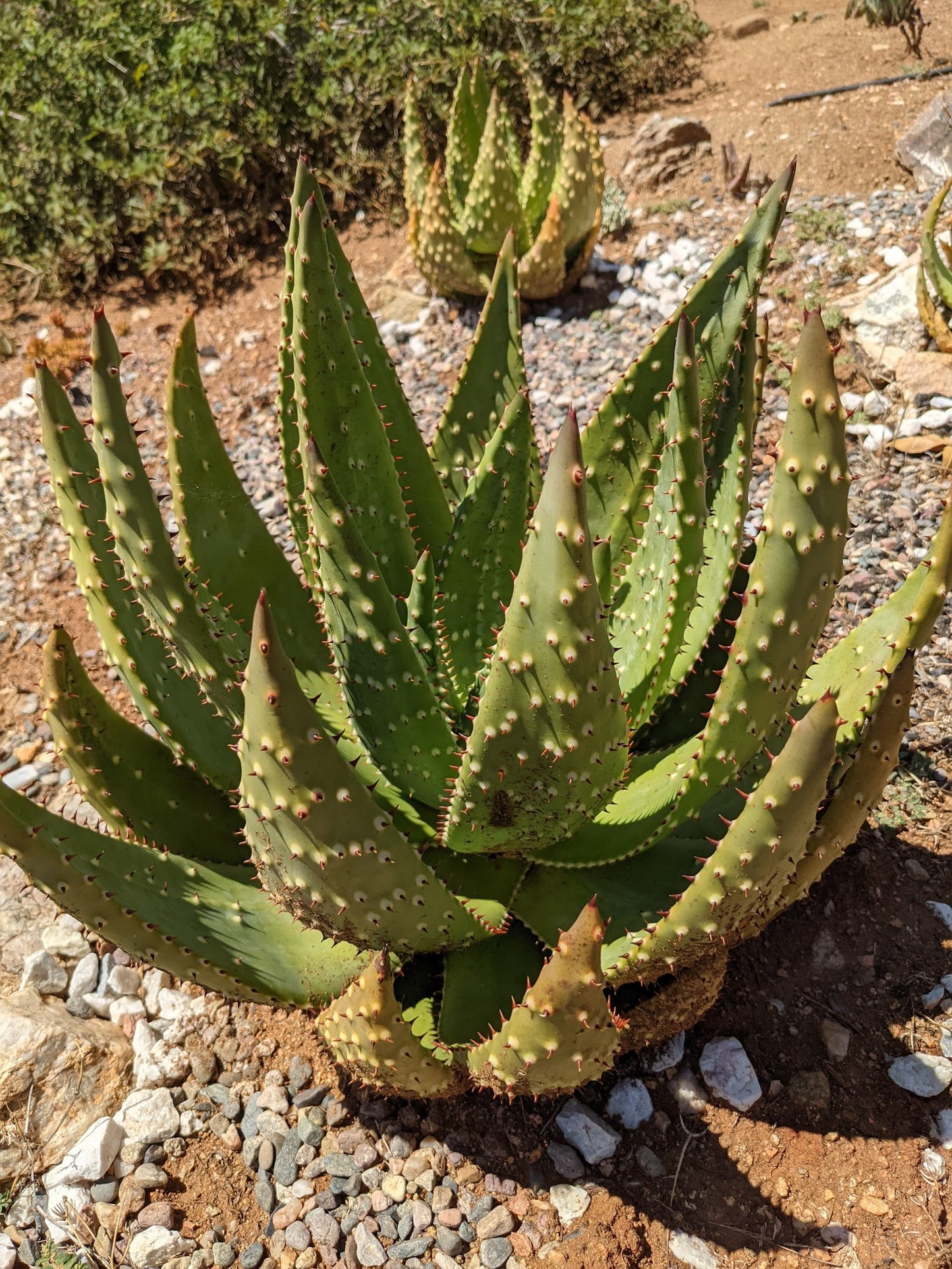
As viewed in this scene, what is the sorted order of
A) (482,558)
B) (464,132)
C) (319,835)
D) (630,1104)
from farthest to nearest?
(464,132)
(482,558)
(630,1104)
(319,835)

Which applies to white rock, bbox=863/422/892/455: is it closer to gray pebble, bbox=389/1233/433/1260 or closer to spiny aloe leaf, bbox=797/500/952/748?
spiny aloe leaf, bbox=797/500/952/748

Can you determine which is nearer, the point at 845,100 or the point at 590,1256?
the point at 590,1256

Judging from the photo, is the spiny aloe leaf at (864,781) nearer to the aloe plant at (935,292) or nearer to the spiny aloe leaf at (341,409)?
the spiny aloe leaf at (341,409)

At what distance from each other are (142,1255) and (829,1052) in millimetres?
1420

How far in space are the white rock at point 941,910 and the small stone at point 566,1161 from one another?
99 cm

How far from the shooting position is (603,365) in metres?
4.25

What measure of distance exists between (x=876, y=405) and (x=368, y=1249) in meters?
3.21

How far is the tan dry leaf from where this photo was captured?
339 centimetres

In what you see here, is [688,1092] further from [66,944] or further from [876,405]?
[876,405]

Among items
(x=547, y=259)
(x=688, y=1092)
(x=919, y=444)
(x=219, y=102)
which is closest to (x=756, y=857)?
(x=688, y=1092)

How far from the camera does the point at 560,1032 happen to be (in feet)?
4.63

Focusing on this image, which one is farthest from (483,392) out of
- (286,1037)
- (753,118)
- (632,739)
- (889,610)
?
(753,118)

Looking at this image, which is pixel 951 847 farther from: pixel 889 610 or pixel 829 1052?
pixel 889 610

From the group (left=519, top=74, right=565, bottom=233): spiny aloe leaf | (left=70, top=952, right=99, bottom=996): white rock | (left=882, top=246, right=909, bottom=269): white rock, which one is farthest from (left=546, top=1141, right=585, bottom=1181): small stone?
(left=519, top=74, right=565, bottom=233): spiny aloe leaf
